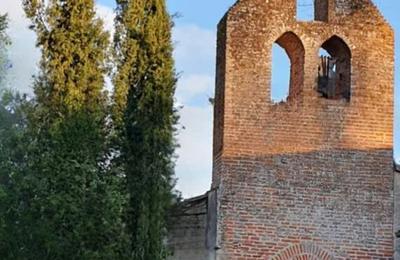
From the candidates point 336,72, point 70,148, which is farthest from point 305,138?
point 70,148

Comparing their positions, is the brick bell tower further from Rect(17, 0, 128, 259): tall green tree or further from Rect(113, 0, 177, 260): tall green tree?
Rect(17, 0, 128, 259): tall green tree

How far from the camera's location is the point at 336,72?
51.2 feet

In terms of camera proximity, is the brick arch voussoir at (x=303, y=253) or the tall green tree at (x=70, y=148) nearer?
the tall green tree at (x=70, y=148)

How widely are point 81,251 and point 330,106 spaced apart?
14.2 feet

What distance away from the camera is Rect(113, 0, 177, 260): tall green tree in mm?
13508

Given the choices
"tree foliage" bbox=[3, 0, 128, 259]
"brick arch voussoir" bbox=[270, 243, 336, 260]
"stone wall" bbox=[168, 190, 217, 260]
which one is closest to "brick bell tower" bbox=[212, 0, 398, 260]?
"brick arch voussoir" bbox=[270, 243, 336, 260]

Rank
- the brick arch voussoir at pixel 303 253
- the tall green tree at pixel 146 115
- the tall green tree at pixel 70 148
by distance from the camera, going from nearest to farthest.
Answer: the tall green tree at pixel 70 148 → the tall green tree at pixel 146 115 → the brick arch voussoir at pixel 303 253

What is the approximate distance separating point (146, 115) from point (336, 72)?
127 inches

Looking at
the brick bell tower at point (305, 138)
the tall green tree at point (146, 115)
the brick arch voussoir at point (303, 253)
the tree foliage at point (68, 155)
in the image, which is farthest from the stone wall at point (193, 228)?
the tree foliage at point (68, 155)

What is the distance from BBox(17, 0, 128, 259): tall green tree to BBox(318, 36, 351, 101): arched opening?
3.32m

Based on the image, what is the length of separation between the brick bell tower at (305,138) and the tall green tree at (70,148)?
1.90 meters

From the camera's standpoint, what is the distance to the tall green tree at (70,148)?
13.0 metres

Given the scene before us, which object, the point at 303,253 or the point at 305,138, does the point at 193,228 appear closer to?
the point at 303,253

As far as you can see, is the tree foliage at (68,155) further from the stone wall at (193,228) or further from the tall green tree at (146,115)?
the stone wall at (193,228)
